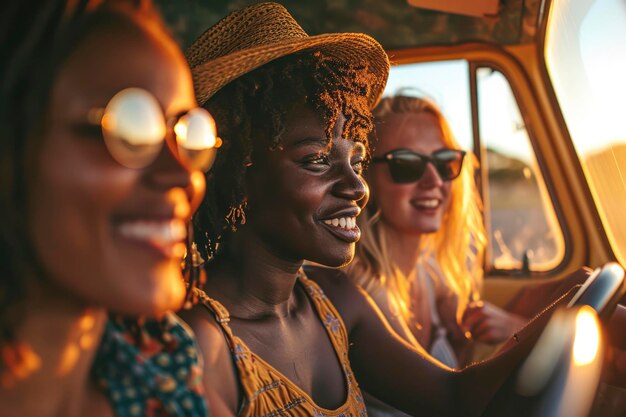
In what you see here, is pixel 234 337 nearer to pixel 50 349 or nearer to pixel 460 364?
pixel 50 349

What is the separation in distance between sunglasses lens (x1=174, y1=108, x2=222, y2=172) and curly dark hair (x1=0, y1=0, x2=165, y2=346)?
18 cm

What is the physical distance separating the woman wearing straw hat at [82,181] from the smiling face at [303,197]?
670mm

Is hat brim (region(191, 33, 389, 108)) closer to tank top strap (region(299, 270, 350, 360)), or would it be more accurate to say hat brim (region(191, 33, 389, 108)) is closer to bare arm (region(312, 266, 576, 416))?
tank top strap (region(299, 270, 350, 360))

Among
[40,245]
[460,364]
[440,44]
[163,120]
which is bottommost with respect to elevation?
[460,364]

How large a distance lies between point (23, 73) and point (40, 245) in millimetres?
217

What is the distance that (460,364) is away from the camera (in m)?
3.20

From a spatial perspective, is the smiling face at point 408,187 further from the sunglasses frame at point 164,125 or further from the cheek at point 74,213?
the cheek at point 74,213

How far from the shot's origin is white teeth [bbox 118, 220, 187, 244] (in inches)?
36.9

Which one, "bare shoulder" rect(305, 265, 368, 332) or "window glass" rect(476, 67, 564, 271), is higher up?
"window glass" rect(476, 67, 564, 271)

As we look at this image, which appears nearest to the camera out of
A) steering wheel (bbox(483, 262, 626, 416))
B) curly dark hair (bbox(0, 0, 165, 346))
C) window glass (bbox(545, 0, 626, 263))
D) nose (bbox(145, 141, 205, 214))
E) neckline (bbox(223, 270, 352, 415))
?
curly dark hair (bbox(0, 0, 165, 346))

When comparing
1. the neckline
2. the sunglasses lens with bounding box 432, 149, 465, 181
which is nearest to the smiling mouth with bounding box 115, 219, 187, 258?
the neckline

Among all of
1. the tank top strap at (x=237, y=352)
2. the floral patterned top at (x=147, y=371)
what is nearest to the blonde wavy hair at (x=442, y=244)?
the tank top strap at (x=237, y=352)

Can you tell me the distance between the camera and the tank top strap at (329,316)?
6.53 ft

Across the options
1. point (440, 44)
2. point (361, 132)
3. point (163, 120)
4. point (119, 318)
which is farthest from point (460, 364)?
point (163, 120)
